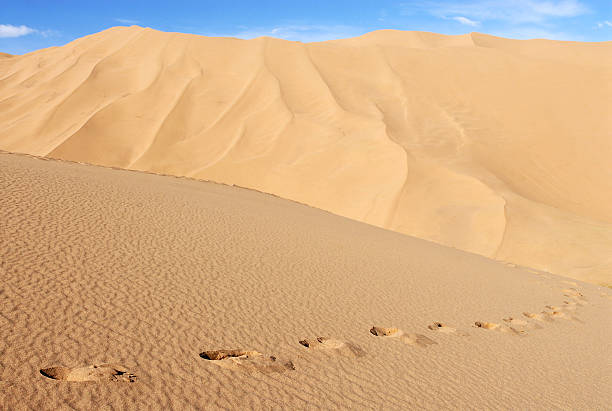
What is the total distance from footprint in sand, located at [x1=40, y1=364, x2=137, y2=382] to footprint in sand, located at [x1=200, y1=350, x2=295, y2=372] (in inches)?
15.2

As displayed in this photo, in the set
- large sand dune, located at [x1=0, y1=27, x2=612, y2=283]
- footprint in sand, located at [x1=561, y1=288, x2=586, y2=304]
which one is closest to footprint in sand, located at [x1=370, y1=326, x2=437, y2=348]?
footprint in sand, located at [x1=561, y1=288, x2=586, y2=304]

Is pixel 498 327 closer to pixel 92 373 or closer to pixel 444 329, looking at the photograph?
pixel 444 329

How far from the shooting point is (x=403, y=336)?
3.07 m

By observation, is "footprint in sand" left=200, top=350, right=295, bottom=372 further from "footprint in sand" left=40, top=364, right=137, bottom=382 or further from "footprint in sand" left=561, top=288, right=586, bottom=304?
"footprint in sand" left=561, top=288, right=586, bottom=304

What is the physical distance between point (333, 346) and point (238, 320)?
0.55 meters

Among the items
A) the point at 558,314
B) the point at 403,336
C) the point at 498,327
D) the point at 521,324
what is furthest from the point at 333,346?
the point at 558,314

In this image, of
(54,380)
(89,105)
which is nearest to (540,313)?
(54,380)

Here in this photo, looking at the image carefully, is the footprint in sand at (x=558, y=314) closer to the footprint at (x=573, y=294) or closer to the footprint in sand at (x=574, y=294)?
the footprint in sand at (x=574, y=294)

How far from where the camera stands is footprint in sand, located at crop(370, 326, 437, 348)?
3.01 metres

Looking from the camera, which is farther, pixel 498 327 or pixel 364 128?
pixel 364 128

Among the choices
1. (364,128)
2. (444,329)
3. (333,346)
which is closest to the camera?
(333,346)

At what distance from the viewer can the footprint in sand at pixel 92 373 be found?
5.81 feet

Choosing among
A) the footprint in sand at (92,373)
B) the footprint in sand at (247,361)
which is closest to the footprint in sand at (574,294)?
the footprint in sand at (247,361)

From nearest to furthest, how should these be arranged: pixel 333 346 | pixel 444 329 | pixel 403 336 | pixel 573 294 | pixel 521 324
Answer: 1. pixel 333 346
2. pixel 403 336
3. pixel 444 329
4. pixel 521 324
5. pixel 573 294
